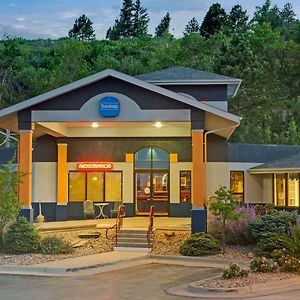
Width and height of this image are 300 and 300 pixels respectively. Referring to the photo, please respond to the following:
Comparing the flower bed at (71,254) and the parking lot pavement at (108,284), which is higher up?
the flower bed at (71,254)

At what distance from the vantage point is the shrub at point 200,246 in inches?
702

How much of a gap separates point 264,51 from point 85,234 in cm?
3842

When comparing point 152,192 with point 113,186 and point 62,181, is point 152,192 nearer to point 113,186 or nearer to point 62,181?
point 113,186

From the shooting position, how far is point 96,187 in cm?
2844

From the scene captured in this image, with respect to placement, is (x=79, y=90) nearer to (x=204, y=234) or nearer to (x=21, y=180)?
(x=21, y=180)

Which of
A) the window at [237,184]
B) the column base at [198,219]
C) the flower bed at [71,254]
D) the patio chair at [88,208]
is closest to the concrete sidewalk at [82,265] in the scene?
the flower bed at [71,254]

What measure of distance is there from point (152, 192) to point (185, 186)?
1613 mm

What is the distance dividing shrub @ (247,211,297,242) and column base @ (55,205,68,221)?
37.6 feet

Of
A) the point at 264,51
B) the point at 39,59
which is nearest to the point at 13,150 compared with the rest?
the point at 264,51

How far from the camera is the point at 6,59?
220ft

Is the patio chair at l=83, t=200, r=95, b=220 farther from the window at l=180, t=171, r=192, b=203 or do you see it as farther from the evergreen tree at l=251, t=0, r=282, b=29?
the evergreen tree at l=251, t=0, r=282, b=29

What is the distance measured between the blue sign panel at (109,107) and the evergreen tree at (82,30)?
314 feet

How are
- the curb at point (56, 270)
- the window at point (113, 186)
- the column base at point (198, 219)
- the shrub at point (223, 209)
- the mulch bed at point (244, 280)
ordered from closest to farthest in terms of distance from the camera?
1. the mulch bed at point (244, 280)
2. the curb at point (56, 270)
3. the shrub at point (223, 209)
4. the column base at point (198, 219)
5. the window at point (113, 186)

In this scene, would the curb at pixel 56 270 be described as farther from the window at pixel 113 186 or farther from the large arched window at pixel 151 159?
the large arched window at pixel 151 159
